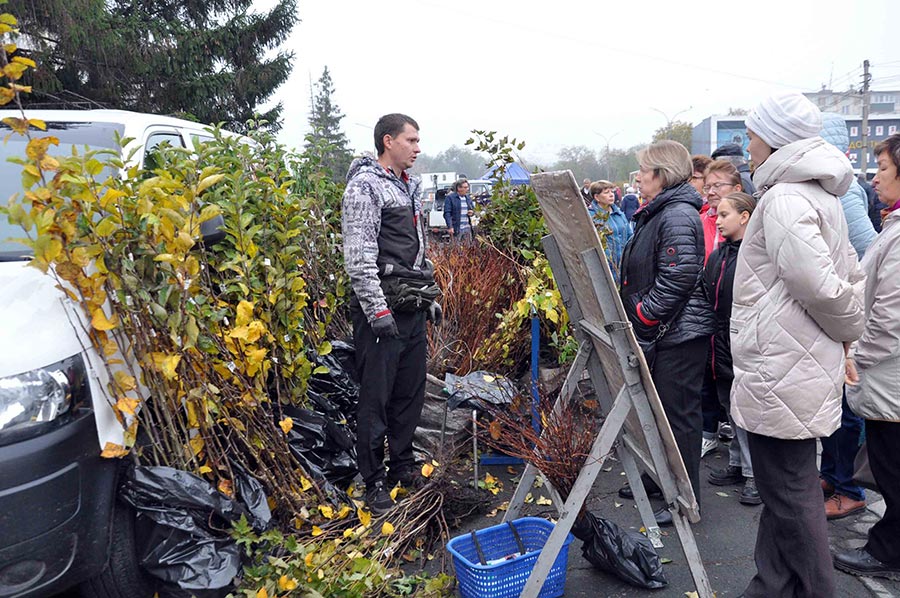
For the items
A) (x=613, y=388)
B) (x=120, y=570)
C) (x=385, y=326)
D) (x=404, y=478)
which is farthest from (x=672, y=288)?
(x=120, y=570)

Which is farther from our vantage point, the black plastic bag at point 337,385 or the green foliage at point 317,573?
the black plastic bag at point 337,385

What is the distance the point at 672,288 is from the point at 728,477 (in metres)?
1.72

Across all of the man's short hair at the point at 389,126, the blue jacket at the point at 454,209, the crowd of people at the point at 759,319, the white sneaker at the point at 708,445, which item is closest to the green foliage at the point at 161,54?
the blue jacket at the point at 454,209

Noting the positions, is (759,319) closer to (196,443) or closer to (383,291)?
(383,291)

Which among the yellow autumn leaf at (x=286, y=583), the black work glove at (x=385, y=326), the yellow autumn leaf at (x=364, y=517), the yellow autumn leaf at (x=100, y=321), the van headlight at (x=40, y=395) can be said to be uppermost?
the yellow autumn leaf at (x=100, y=321)

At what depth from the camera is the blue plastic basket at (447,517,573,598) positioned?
2.70m

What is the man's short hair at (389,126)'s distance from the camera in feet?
11.9

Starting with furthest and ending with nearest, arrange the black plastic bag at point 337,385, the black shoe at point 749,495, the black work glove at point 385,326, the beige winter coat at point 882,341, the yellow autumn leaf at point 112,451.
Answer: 1. the black plastic bag at point 337,385
2. the black shoe at point 749,495
3. the black work glove at point 385,326
4. the beige winter coat at point 882,341
5. the yellow autumn leaf at point 112,451

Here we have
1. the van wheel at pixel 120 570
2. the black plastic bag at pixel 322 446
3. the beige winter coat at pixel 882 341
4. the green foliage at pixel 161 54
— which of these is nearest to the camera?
the van wheel at pixel 120 570

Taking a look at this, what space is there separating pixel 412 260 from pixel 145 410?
5.22ft

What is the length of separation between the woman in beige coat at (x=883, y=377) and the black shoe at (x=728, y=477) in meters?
1.07

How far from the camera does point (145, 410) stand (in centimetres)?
270

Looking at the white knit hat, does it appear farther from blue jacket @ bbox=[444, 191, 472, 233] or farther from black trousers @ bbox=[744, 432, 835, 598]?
blue jacket @ bbox=[444, 191, 472, 233]

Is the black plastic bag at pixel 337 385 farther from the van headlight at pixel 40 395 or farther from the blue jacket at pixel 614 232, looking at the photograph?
the blue jacket at pixel 614 232
